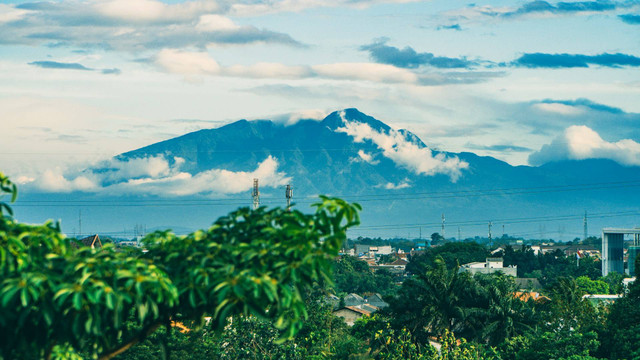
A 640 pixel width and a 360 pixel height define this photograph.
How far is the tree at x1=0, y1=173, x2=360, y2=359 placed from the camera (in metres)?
7.93

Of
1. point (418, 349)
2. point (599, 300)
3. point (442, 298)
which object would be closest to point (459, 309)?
point (442, 298)

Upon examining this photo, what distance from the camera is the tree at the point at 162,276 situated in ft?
26.0

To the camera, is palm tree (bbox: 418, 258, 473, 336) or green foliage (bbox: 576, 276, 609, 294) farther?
green foliage (bbox: 576, 276, 609, 294)

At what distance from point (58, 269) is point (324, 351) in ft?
119

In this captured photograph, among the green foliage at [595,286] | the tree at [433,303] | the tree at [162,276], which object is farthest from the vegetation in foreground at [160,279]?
the green foliage at [595,286]

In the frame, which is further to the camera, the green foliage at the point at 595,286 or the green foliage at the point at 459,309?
the green foliage at the point at 595,286

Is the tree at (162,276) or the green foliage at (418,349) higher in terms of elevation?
the tree at (162,276)

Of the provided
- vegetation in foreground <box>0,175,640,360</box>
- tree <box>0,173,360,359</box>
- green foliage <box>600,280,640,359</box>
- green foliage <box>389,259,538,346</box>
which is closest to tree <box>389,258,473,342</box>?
green foliage <box>389,259,538,346</box>

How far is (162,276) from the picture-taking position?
8359 mm

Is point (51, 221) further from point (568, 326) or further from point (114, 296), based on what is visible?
point (568, 326)

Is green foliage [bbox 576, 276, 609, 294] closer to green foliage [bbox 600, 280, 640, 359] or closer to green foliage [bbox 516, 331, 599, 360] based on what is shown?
green foliage [bbox 600, 280, 640, 359]

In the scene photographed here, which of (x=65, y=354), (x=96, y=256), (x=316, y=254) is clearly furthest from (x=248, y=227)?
(x=65, y=354)

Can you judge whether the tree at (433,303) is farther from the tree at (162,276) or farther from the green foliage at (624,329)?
the tree at (162,276)

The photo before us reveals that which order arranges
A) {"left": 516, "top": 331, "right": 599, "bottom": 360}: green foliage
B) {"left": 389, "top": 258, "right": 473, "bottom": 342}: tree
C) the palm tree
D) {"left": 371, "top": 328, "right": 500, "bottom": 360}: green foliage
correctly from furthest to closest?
the palm tree, {"left": 389, "top": 258, "right": 473, "bottom": 342}: tree, {"left": 371, "top": 328, "right": 500, "bottom": 360}: green foliage, {"left": 516, "top": 331, "right": 599, "bottom": 360}: green foliage
